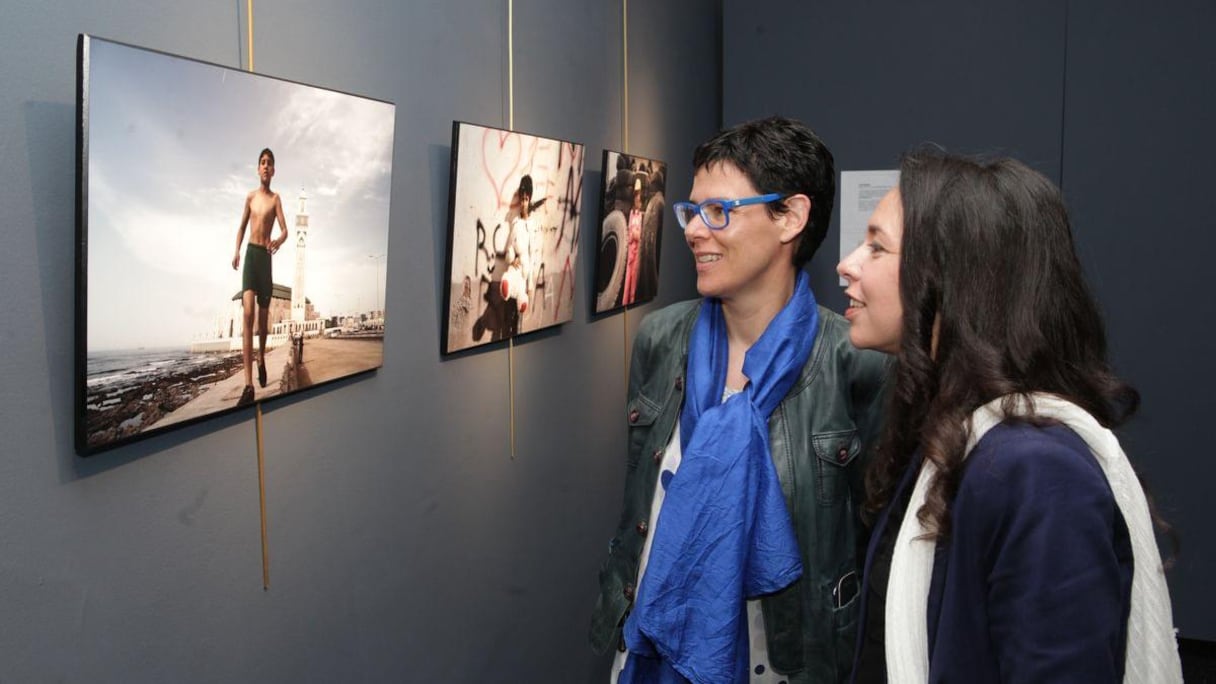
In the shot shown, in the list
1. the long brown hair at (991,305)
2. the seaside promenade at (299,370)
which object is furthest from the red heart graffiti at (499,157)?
the long brown hair at (991,305)

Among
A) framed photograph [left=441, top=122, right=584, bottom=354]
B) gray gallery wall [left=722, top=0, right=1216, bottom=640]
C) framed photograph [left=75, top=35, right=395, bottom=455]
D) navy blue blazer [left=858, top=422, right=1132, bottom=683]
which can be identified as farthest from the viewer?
gray gallery wall [left=722, top=0, right=1216, bottom=640]

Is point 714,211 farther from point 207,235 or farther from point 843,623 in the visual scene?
point 207,235

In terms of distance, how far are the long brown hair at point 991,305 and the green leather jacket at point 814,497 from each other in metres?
0.70

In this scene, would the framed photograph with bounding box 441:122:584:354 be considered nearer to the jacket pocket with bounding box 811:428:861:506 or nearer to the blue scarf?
the blue scarf

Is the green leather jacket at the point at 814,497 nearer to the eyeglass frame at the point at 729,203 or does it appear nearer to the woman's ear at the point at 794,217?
the woman's ear at the point at 794,217

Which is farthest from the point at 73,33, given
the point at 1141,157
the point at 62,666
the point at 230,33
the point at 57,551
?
the point at 1141,157

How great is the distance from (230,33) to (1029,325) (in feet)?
5.12

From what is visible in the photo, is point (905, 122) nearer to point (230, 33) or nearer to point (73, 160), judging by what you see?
point (230, 33)

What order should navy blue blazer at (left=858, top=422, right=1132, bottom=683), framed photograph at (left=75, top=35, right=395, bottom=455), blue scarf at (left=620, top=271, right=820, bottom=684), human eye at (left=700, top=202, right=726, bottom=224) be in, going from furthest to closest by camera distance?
human eye at (left=700, top=202, right=726, bottom=224), blue scarf at (left=620, top=271, right=820, bottom=684), framed photograph at (left=75, top=35, right=395, bottom=455), navy blue blazer at (left=858, top=422, right=1132, bottom=683)

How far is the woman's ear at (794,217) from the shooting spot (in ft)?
7.35

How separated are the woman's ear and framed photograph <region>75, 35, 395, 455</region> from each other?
3.33 feet

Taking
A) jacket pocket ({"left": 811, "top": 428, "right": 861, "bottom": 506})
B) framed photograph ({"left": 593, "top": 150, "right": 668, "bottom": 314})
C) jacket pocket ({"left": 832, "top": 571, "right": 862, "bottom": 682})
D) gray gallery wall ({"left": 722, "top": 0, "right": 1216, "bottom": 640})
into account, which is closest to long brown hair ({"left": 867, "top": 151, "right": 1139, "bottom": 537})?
jacket pocket ({"left": 811, "top": 428, "right": 861, "bottom": 506})

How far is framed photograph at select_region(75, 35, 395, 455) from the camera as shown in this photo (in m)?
1.36

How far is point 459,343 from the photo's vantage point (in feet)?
8.83
